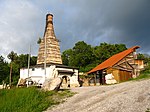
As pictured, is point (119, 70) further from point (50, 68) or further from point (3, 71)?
point (3, 71)

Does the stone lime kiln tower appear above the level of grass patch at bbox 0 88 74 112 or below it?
above

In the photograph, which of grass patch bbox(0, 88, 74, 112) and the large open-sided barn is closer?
grass patch bbox(0, 88, 74, 112)

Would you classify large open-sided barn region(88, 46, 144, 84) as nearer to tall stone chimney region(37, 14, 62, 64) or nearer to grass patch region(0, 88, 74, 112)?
tall stone chimney region(37, 14, 62, 64)

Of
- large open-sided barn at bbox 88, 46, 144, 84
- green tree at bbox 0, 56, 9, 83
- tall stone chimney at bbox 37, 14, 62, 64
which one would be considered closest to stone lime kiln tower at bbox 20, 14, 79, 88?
tall stone chimney at bbox 37, 14, 62, 64

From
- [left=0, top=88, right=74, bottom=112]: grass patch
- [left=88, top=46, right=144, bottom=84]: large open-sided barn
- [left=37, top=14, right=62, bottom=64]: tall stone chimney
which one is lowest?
[left=0, top=88, right=74, bottom=112]: grass patch

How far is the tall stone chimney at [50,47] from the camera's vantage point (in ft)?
142

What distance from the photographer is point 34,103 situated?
43.7ft

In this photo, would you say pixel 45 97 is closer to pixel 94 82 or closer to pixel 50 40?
pixel 94 82

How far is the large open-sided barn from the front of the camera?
31.7 meters

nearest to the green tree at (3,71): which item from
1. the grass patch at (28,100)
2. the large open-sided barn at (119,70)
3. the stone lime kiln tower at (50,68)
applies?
→ the stone lime kiln tower at (50,68)

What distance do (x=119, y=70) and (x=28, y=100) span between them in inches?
794

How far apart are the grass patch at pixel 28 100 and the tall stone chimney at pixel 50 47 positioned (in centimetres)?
2679

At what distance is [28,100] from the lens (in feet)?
45.8

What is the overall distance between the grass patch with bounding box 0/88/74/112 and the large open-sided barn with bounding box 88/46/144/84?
55.0 ft
